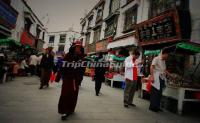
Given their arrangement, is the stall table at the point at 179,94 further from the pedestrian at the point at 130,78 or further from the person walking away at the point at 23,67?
the person walking away at the point at 23,67

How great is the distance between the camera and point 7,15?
14992mm

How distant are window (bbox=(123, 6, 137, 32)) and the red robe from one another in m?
10.1

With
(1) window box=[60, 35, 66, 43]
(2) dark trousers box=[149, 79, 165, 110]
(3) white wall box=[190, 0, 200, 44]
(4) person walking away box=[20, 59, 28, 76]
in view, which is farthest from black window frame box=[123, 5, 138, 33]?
(1) window box=[60, 35, 66, 43]

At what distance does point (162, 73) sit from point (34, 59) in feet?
37.2

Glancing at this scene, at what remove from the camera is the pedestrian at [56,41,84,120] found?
14.4 feet

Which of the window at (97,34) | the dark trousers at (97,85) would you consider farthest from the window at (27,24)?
the dark trousers at (97,85)

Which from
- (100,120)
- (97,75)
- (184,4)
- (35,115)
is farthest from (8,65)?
(184,4)

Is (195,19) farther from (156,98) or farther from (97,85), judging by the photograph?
(97,85)

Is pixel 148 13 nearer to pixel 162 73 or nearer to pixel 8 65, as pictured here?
pixel 162 73

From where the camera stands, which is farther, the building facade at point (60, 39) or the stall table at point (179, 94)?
the building facade at point (60, 39)

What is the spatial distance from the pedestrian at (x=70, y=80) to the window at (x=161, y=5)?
7.26 metres

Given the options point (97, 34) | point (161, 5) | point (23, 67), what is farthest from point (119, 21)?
Answer: point (23, 67)

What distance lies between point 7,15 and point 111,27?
31.8ft

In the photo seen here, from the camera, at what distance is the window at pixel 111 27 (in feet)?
59.2
